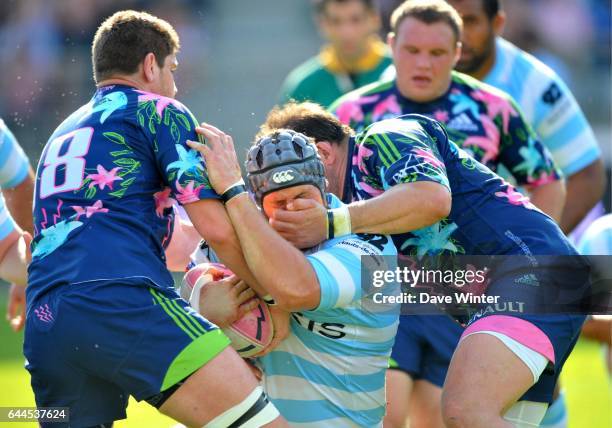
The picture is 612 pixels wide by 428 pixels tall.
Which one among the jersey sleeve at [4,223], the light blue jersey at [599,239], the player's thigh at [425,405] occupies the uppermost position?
the jersey sleeve at [4,223]

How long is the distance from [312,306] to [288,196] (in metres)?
0.48

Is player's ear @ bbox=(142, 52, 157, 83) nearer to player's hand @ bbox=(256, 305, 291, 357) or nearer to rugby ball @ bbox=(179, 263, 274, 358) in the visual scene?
rugby ball @ bbox=(179, 263, 274, 358)

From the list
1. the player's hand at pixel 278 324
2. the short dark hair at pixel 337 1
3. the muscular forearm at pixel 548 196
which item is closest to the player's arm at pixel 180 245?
the player's hand at pixel 278 324

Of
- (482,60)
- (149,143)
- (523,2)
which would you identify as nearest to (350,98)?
(482,60)

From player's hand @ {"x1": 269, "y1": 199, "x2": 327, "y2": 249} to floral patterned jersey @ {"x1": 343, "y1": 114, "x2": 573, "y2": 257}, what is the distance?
0.41 metres

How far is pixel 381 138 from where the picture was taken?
4.89 m

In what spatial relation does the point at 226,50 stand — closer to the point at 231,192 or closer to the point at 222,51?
the point at 222,51

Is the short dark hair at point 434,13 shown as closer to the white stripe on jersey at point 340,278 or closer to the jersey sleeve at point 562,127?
the jersey sleeve at point 562,127

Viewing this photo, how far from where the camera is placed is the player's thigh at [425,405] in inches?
247

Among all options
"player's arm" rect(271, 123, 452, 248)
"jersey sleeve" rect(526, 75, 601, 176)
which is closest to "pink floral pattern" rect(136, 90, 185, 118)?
"player's arm" rect(271, 123, 452, 248)

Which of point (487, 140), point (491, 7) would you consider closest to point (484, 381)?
point (487, 140)

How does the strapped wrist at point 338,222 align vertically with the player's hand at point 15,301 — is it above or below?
above

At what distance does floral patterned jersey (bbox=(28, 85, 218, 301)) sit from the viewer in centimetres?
445

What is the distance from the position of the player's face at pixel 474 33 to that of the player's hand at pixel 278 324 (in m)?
3.51
